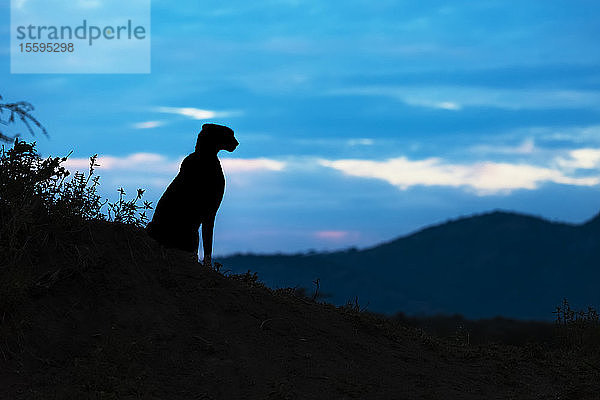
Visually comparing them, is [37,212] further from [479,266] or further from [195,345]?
[479,266]

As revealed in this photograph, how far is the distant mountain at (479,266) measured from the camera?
343 ft

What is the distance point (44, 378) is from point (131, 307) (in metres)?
1.25

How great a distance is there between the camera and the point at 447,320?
1165 inches

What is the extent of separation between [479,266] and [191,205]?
12373 cm

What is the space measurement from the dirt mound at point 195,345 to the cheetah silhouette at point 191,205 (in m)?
0.27

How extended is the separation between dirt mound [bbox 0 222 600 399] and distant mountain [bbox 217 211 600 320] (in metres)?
86.9

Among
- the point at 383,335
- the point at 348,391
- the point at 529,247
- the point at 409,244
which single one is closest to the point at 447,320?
the point at 383,335

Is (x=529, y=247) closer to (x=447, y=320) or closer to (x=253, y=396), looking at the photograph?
(x=447, y=320)

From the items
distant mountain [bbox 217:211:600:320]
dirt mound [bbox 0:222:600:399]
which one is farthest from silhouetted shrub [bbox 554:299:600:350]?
distant mountain [bbox 217:211:600:320]

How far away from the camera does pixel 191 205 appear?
869cm

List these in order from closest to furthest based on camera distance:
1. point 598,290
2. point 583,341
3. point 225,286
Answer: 1. point 225,286
2. point 583,341
3. point 598,290

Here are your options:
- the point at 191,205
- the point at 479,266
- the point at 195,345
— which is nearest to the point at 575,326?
the point at 191,205

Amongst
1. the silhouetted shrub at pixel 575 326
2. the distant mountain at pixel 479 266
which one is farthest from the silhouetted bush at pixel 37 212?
the distant mountain at pixel 479 266

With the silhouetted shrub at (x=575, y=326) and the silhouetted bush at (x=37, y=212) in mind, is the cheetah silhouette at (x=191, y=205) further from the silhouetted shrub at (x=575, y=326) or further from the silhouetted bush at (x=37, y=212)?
the silhouetted shrub at (x=575, y=326)
